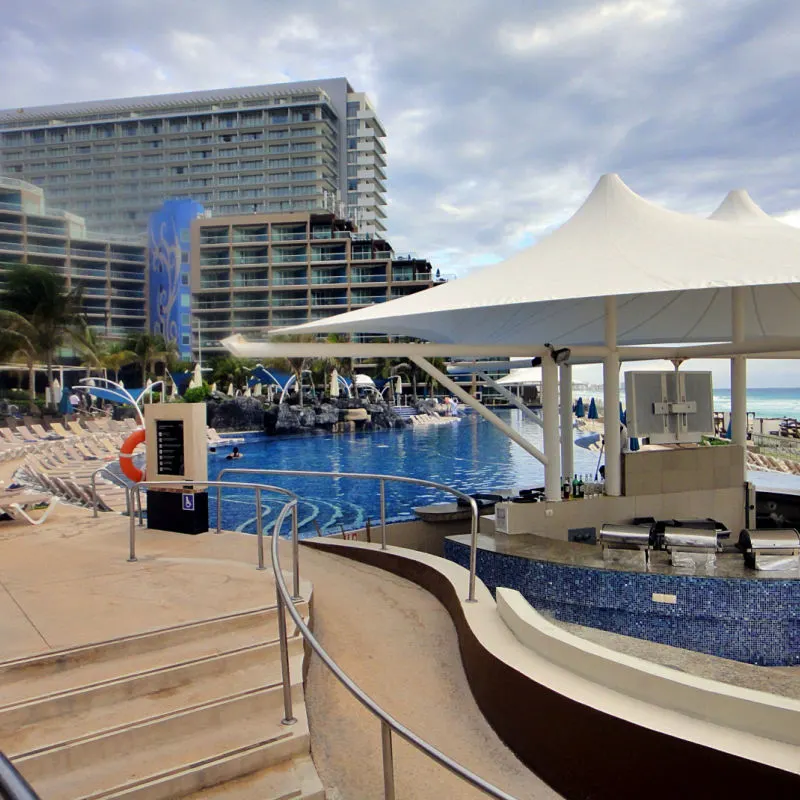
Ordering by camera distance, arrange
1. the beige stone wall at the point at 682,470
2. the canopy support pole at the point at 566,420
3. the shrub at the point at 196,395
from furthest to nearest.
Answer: the shrub at the point at 196,395, the canopy support pole at the point at 566,420, the beige stone wall at the point at 682,470

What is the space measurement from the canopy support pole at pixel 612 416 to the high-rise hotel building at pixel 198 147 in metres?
98.5

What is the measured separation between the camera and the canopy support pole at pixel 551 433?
859 centimetres

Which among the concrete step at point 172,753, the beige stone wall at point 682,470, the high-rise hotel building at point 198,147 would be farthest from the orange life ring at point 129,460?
the high-rise hotel building at point 198,147

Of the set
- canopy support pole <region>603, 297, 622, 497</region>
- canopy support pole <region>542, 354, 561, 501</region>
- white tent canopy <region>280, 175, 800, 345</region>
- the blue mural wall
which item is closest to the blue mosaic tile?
canopy support pole <region>542, 354, 561, 501</region>

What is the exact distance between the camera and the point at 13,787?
1.44 meters

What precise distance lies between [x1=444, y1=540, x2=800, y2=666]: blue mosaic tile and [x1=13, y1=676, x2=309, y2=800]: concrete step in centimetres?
359

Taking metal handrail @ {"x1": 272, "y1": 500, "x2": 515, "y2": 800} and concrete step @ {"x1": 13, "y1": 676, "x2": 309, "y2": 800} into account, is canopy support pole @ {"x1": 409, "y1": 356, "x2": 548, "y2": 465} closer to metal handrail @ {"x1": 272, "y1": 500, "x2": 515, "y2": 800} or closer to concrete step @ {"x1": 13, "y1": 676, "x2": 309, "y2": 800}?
concrete step @ {"x1": 13, "y1": 676, "x2": 309, "y2": 800}

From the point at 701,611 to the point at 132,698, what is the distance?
16.0 ft

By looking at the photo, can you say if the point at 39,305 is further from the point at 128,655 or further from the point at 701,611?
the point at 701,611

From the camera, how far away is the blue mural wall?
290 feet

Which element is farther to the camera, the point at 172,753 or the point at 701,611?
the point at 701,611

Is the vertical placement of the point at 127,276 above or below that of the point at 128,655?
above

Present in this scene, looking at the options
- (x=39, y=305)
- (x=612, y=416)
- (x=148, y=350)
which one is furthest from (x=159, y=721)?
(x=148, y=350)

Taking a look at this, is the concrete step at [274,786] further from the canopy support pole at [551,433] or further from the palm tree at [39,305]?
the palm tree at [39,305]
